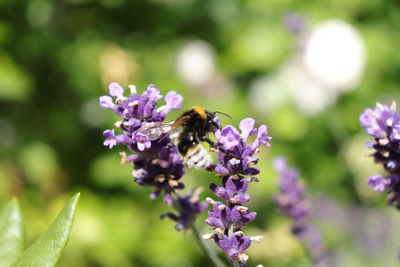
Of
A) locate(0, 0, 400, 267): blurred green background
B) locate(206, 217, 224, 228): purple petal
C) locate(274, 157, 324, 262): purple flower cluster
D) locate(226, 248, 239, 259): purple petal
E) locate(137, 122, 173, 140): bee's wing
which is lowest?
locate(226, 248, 239, 259): purple petal

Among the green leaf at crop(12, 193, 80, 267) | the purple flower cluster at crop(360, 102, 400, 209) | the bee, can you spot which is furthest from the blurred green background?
the green leaf at crop(12, 193, 80, 267)

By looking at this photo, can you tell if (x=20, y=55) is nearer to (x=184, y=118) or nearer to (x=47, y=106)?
(x=47, y=106)

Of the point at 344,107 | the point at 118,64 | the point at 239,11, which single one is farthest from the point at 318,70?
the point at 118,64

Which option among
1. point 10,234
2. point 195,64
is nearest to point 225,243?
point 10,234

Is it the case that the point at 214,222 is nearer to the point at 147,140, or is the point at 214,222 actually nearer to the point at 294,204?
the point at 147,140

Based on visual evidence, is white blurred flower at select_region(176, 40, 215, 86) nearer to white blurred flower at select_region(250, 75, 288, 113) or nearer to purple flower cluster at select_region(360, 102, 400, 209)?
white blurred flower at select_region(250, 75, 288, 113)
